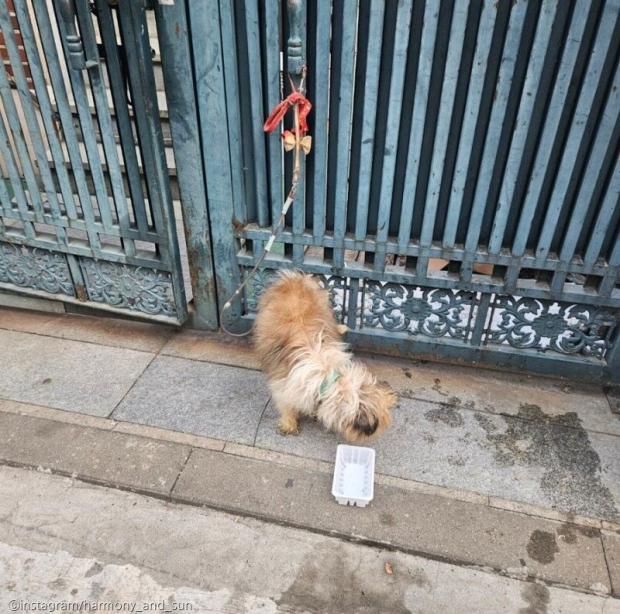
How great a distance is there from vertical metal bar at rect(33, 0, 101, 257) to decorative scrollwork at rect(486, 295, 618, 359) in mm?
3082

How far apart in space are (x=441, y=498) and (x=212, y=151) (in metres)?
2.66

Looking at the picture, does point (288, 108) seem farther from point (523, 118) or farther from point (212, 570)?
point (212, 570)

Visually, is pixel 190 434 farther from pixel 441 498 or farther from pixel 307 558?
pixel 441 498

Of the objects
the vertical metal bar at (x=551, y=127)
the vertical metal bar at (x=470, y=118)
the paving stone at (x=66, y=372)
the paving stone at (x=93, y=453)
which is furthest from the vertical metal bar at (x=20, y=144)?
the vertical metal bar at (x=551, y=127)

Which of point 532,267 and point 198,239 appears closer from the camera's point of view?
point 532,267

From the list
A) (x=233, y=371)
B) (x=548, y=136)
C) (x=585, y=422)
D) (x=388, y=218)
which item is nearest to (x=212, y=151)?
(x=388, y=218)

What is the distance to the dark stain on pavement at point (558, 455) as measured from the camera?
2.96 metres

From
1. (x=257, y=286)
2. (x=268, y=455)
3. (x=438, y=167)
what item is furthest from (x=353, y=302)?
(x=268, y=455)

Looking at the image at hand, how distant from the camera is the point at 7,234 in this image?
160 inches

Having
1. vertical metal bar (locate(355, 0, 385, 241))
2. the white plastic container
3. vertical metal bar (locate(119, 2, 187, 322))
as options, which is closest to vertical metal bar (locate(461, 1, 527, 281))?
vertical metal bar (locate(355, 0, 385, 241))

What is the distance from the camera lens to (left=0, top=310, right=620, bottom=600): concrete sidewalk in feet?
9.21

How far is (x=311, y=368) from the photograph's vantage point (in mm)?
2838

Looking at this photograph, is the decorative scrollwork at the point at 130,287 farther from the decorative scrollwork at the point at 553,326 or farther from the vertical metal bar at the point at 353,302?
the decorative scrollwork at the point at 553,326

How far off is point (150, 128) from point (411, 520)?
9.64ft
